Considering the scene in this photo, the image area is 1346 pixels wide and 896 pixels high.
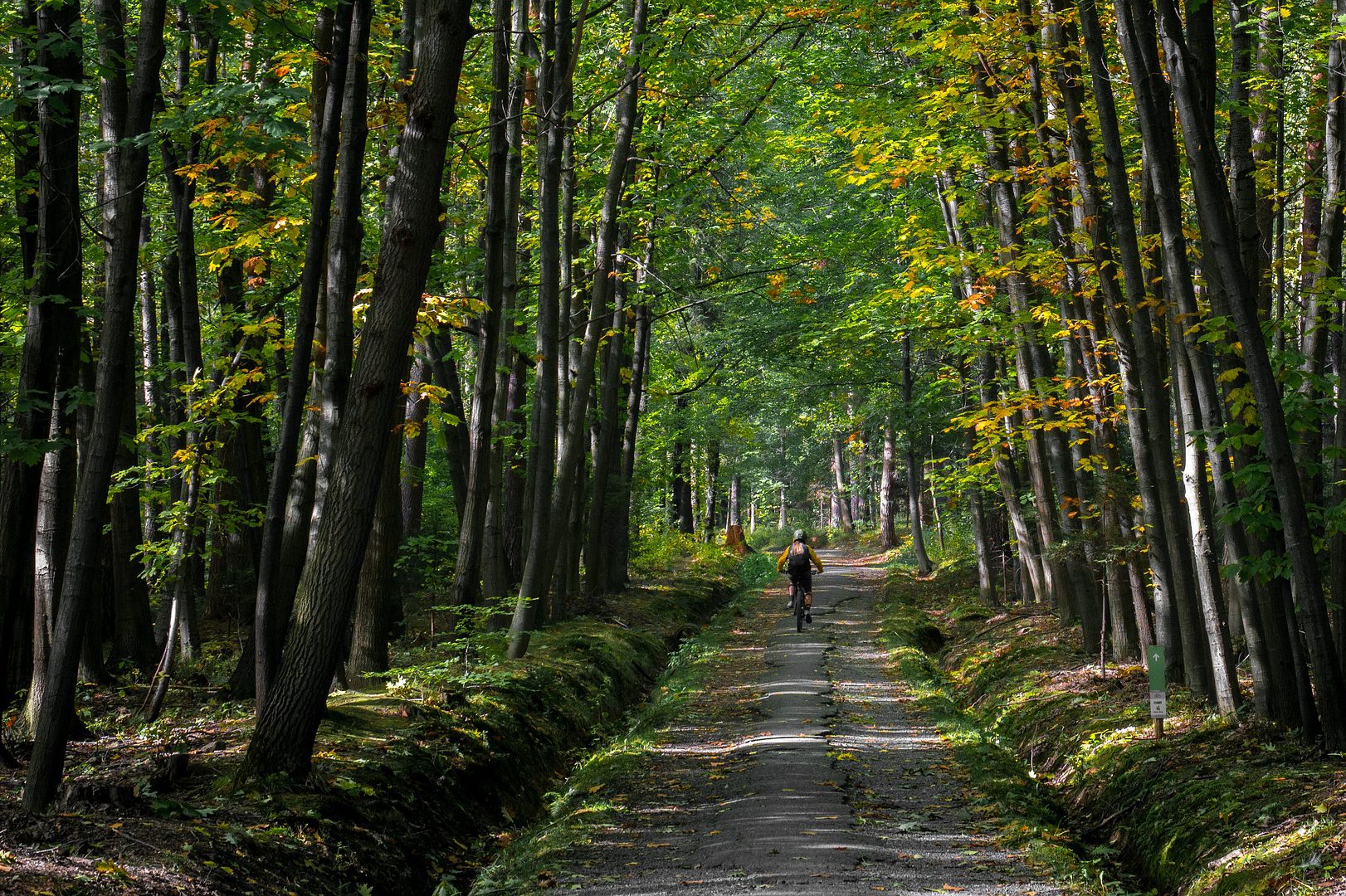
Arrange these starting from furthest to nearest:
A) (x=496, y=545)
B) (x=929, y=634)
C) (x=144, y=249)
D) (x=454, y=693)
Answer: (x=929, y=634), (x=496, y=545), (x=144, y=249), (x=454, y=693)

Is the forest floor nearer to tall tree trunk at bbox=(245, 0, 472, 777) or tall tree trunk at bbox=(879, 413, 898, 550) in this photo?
tall tree trunk at bbox=(245, 0, 472, 777)

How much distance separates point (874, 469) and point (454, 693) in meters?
49.5

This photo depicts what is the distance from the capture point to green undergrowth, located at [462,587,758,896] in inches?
252

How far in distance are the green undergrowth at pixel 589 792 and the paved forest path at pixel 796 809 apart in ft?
0.49

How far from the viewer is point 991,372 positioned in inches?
706

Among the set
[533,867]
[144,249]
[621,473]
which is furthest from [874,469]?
[533,867]

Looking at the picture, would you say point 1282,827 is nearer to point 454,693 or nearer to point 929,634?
point 454,693

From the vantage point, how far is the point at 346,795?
6.62 metres

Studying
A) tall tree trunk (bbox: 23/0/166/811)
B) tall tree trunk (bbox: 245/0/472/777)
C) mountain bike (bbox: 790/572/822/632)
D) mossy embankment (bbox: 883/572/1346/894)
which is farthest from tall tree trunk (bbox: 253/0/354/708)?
mountain bike (bbox: 790/572/822/632)

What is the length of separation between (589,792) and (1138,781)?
4.16 m

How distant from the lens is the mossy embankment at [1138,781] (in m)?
5.50

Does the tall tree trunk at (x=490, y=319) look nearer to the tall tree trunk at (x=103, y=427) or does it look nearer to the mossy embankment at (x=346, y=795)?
the mossy embankment at (x=346, y=795)

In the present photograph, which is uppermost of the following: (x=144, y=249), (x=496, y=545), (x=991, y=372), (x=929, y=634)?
(x=144, y=249)

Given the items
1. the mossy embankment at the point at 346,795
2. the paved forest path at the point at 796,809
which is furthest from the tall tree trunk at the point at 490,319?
the paved forest path at the point at 796,809
